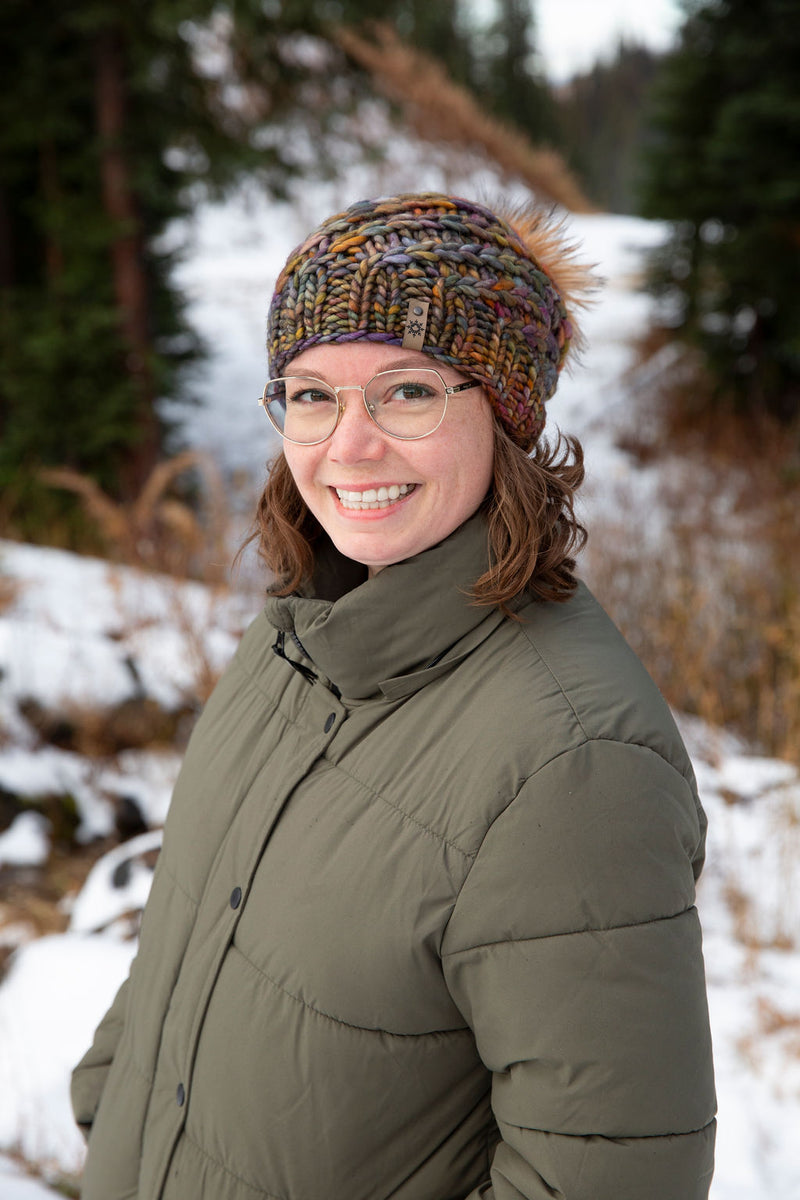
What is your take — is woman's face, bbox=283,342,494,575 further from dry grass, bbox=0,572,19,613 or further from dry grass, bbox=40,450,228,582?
dry grass, bbox=0,572,19,613

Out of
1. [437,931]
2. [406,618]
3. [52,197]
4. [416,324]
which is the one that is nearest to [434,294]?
[416,324]

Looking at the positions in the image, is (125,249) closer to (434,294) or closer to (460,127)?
(434,294)

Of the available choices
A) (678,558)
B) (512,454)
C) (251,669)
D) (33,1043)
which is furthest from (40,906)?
(678,558)

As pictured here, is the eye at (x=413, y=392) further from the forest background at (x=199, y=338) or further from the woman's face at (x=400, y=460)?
the forest background at (x=199, y=338)

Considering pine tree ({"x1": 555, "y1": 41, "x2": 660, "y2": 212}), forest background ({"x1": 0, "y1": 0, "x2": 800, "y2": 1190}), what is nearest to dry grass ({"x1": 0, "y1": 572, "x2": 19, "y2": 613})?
forest background ({"x1": 0, "y1": 0, "x2": 800, "y2": 1190})

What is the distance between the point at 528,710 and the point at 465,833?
0.52 feet

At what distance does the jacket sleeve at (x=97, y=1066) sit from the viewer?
5.31 feet

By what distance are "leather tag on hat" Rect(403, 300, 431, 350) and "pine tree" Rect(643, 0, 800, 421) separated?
7.81 meters

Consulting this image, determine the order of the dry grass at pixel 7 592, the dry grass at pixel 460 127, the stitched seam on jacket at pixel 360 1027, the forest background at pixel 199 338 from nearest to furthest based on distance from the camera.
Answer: the stitched seam on jacket at pixel 360 1027 < the forest background at pixel 199 338 < the dry grass at pixel 7 592 < the dry grass at pixel 460 127

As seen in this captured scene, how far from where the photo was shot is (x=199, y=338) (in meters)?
9.18

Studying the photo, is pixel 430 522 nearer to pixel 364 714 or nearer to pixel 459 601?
pixel 459 601

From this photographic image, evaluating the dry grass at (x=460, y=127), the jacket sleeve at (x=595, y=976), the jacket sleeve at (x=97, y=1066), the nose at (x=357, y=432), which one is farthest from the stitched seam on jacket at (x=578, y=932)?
the dry grass at (x=460, y=127)

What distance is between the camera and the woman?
946mm

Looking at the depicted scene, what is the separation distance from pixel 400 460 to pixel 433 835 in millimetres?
482
